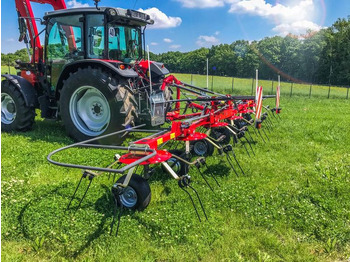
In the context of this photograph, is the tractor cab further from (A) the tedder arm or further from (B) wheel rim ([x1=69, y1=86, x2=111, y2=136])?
(B) wheel rim ([x1=69, y1=86, x2=111, y2=136])

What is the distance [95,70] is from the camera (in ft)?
18.9

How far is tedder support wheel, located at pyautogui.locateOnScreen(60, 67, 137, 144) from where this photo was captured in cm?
560

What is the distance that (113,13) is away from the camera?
576cm

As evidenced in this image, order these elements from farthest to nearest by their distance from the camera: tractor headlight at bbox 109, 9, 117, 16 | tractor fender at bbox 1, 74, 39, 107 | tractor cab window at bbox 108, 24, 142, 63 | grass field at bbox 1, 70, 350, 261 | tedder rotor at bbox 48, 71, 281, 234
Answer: tractor fender at bbox 1, 74, 39, 107
tractor cab window at bbox 108, 24, 142, 63
tractor headlight at bbox 109, 9, 117, 16
tedder rotor at bbox 48, 71, 281, 234
grass field at bbox 1, 70, 350, 261

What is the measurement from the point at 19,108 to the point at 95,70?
7.58ft

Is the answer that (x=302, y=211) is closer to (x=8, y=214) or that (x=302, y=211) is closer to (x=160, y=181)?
(x=160, y=181)

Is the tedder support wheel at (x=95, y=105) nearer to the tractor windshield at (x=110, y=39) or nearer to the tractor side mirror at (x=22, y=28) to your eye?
the tractor windshield at (x=110, y=39)

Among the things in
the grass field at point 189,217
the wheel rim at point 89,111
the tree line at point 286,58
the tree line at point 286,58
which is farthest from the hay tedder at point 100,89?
the tree line at point 286,58

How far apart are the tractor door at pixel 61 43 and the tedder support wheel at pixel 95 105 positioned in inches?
25.9

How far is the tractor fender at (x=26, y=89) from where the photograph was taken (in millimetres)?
6750

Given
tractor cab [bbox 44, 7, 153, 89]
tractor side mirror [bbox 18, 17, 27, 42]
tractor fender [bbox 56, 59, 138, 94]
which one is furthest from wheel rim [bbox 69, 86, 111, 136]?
tractor side mirror [bbox 18, 17, 27, 42]

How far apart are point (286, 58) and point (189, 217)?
203 ft

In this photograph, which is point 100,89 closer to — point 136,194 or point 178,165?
point 178,165

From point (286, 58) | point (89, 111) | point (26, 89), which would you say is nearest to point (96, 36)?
point (89, 111)
